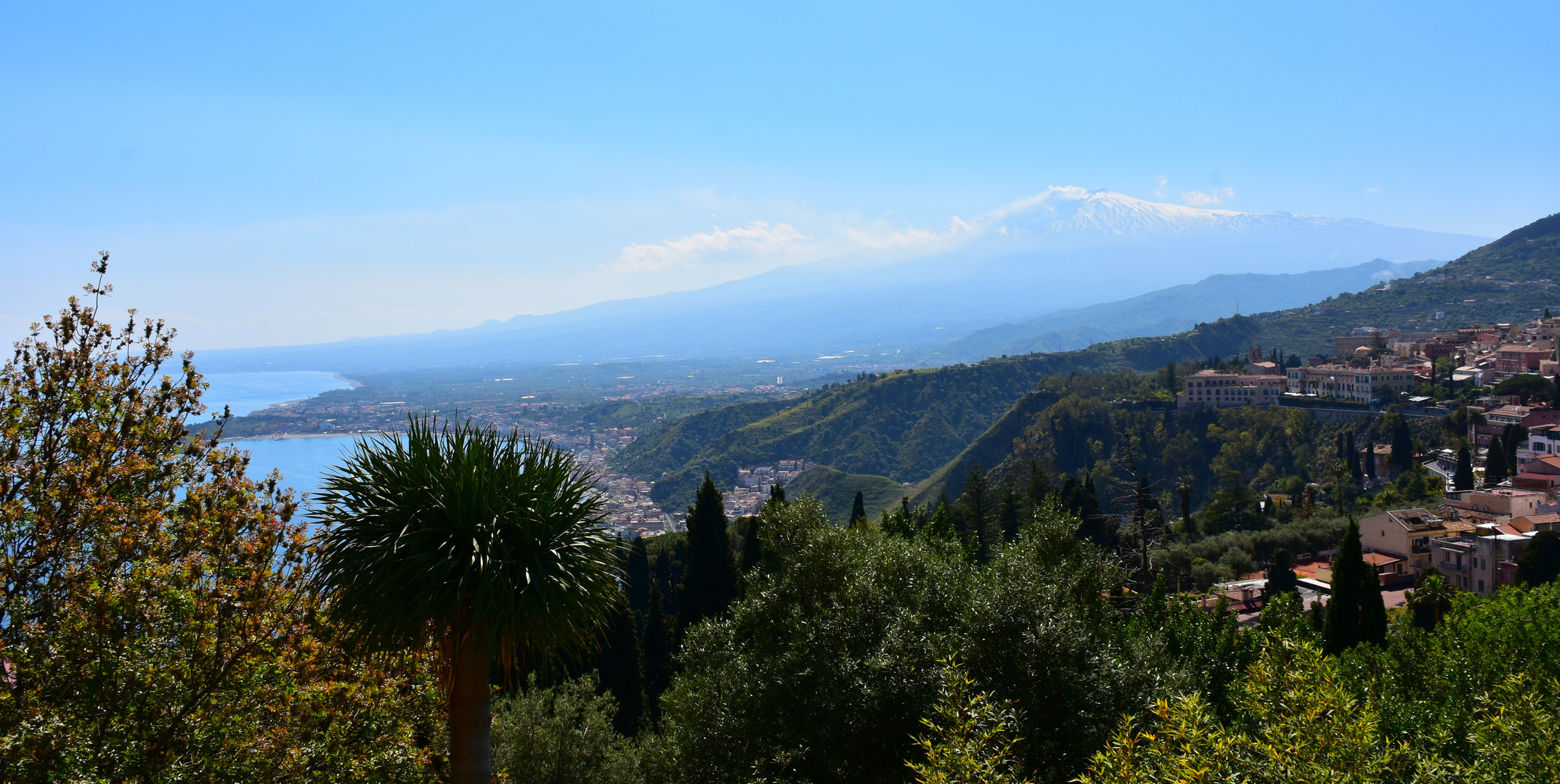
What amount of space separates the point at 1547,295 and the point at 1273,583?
11962cm

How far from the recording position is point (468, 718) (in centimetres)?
661

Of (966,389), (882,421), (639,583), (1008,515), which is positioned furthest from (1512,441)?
(966,389)

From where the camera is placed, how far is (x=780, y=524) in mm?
12742

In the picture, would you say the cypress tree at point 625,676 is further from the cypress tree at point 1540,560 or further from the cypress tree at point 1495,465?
the cypress tree at point 1495,465

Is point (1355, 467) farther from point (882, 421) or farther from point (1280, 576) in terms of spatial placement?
point (882, 421)

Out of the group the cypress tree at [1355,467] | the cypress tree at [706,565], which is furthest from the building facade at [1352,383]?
the cypress tree at [706,565]

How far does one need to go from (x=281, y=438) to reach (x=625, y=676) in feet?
196

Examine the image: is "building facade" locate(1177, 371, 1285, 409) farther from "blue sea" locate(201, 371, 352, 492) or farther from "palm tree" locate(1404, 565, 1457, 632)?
"blue sea" locate(201, 371, 352, 492)

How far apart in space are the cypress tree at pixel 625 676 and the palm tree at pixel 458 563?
13.6m

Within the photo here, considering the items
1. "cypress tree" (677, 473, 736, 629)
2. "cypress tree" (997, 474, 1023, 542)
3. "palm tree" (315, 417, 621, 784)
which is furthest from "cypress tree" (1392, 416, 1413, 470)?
"palm tree" (315, 417, 621, 784)

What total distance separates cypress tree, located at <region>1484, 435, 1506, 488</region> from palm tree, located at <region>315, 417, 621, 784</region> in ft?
161

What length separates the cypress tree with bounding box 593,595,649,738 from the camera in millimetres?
20047

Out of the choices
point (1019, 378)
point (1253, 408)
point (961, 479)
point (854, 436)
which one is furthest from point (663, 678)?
point (1019, 378)

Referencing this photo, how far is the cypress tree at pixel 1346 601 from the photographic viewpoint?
756 inches
